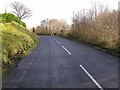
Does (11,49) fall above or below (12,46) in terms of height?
below

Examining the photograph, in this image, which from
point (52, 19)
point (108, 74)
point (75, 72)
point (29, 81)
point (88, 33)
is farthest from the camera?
point (52, 19)

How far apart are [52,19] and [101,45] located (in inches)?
4171

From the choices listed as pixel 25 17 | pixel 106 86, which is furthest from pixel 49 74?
pixel 25 17

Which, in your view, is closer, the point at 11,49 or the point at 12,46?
the point at 11,49

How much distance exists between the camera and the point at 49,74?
12.0 m

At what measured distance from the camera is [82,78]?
1084cm

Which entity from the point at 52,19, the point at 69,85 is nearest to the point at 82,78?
the point at 69,85

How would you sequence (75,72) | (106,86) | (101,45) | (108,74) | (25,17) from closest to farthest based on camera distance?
(106,86) → (108,74) → (75,72) → (101,45) → (25,17)

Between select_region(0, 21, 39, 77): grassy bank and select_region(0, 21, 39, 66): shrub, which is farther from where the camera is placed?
select_region(0, 21, 39, 66): shrub

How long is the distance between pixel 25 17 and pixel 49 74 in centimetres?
8766

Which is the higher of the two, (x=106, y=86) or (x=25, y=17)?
(x=25, y=17)

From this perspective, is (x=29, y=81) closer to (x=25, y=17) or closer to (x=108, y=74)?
(x=108, y=74)

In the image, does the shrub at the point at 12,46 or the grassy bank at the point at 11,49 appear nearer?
the grassy bank at the point at 11,49

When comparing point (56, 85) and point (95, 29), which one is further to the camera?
point (95, 29)
